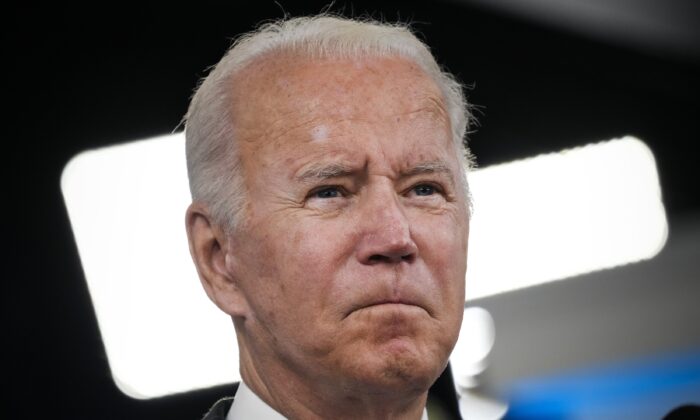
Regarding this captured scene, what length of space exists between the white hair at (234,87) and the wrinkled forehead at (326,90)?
2cm

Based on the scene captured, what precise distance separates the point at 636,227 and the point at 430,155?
1.61 metres

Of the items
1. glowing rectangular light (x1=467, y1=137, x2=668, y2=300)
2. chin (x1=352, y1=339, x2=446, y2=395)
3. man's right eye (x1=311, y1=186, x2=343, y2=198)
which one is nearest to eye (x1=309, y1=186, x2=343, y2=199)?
man's right eye (x1=311, y1=186, x2=343, y2=198)

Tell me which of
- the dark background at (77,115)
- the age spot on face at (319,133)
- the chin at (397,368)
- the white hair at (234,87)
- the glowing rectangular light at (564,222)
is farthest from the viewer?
the glowing rectangular light at (564,222)

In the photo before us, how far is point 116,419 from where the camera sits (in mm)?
2922

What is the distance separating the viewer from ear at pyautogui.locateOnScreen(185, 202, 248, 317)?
2086 millimetres

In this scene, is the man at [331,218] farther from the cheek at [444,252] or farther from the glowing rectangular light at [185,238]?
the glowing rectangular light at [185,238]

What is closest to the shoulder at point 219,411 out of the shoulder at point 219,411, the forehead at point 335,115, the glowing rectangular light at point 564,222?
the shoulder at point 219,411

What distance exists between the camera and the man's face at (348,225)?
6.24 ft

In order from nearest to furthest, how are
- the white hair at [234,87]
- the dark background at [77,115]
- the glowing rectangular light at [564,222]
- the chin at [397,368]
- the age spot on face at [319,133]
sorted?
the chin at [397,368] < the age spot on face at [319,133] < the white hair at [234,87] < the dark background at [77,115] < the glowing rectangular light at [564,222]

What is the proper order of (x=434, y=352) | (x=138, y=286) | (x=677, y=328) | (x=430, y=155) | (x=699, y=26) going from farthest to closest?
1. (x=677, y=328)
2. (x=699, y=26)
3. (x=138, y=286)
4. (x=430, y=155)
5. (x=434, y=352)

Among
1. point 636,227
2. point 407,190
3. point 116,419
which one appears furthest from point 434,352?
point 636,227

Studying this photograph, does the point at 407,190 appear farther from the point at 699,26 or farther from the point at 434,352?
the point at 699,26

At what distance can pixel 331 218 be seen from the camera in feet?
6.40

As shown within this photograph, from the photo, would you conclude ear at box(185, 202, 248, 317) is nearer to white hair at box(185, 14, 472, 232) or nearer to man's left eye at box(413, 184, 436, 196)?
white hair at box(185, 14, 472, 232)
